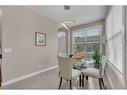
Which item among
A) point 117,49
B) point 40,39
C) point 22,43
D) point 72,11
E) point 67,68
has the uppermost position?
point 72,11

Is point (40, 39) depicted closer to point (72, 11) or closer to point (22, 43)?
point (22, 43)

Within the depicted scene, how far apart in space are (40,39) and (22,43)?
1.11 meters

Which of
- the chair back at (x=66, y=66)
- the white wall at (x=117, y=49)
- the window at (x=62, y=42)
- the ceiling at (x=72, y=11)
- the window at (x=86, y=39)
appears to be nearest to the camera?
the white wall at (x=117, y=49)

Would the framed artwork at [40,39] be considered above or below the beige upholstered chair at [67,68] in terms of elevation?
above

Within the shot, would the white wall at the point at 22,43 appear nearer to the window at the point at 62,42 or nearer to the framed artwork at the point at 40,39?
the framed artwork at the point at 40,39

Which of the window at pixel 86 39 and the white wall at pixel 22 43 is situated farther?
the window at pixel 86 39

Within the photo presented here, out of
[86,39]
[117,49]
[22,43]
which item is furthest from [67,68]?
[86,39]

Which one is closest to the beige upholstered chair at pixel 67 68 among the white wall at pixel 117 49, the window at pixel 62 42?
the white wall at pixel 117 49

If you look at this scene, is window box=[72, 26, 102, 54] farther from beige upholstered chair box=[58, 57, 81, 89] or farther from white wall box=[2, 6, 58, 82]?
beige upholstered chair box=[58, 57, 81, 89]

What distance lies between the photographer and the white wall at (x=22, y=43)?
3492 mm

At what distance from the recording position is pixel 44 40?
545cm

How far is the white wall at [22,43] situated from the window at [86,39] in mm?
2495

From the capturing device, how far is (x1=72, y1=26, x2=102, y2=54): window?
22.5 ft

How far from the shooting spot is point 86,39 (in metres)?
7.31
